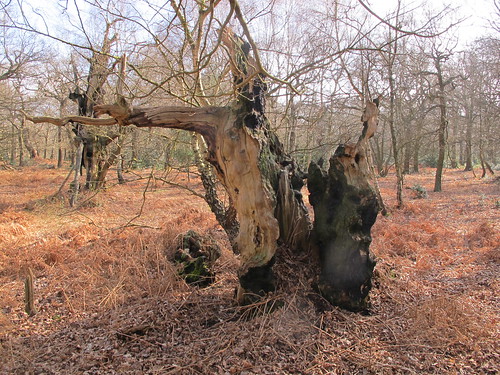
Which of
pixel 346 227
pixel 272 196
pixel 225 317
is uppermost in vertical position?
pixel 272 196

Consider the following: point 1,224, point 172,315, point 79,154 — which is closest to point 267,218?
point 172,315

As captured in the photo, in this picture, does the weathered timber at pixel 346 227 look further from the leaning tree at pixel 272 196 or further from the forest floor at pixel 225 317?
the forest floor at pixel 225 317

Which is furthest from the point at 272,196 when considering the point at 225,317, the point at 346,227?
the point at 225,317

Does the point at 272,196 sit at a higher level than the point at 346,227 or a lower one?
higher

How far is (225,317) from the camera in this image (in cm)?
358

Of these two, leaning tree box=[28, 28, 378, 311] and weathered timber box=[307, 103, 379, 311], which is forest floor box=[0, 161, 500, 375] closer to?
weathered timber box=[307, 103, 379, 311]

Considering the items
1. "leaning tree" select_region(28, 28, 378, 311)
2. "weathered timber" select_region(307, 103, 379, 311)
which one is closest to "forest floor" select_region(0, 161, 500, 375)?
→ "weathered timber" select_region(307, 103, 379, 311)

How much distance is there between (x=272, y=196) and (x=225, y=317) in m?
1.42

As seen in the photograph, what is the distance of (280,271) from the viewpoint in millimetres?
3551

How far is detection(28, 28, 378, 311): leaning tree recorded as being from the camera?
340cm

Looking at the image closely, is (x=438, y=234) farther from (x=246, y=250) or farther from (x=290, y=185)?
(x=246, y=250)

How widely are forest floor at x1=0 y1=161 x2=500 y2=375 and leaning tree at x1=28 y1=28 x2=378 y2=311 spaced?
32cm

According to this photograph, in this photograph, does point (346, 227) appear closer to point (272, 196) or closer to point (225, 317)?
point (272, 196)

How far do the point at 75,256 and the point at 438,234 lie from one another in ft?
24.8
